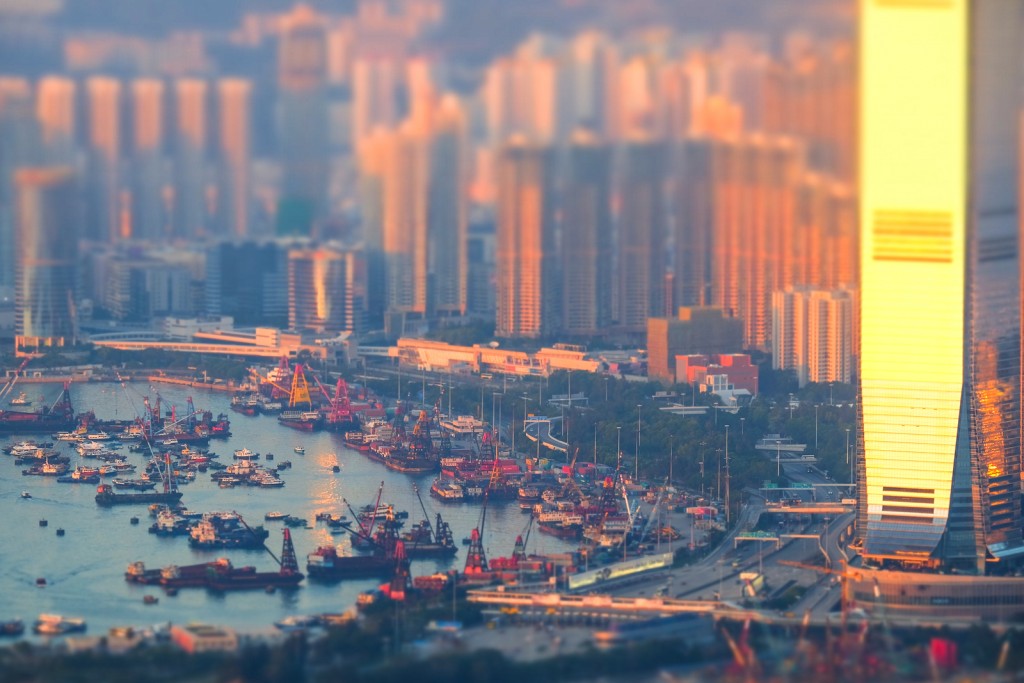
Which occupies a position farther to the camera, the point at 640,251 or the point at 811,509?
the point at 640,251

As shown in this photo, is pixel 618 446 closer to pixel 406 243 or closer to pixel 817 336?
pixel 817 336

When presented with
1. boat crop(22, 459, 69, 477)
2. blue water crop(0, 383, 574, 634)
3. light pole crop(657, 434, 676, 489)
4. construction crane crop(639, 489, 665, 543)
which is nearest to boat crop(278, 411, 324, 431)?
blue water crop(0, 383, 574, 634)

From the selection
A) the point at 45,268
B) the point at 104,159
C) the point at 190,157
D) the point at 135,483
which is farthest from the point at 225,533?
the point at 45,268

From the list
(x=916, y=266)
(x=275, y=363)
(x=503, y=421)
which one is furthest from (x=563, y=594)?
(x=275, y=363)

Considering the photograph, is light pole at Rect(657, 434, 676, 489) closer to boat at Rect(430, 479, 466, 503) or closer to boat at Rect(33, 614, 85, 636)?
boat at Rect(430, 479, 466, 503)

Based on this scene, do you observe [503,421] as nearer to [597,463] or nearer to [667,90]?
[597,463]

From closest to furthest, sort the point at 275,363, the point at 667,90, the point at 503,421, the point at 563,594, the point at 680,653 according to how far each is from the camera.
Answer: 1. the point at 680,653
2. the point at 563,594
3. the point at 667,90
4. the point at 503,421
5. the point at 275,363

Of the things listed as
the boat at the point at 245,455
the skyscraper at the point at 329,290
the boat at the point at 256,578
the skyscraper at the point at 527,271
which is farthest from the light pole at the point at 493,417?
the boat at the point at 256,578
